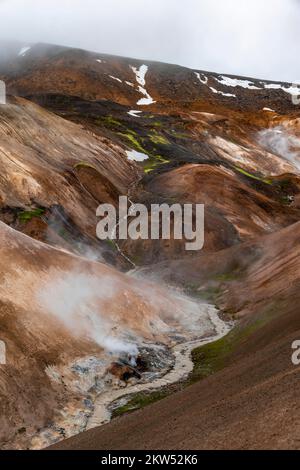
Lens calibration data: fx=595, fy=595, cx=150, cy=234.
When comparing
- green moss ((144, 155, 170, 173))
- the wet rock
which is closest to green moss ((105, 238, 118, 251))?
green moss ((144, 155, 170, 173))

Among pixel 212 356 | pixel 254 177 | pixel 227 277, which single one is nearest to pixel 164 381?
pixel 212 356

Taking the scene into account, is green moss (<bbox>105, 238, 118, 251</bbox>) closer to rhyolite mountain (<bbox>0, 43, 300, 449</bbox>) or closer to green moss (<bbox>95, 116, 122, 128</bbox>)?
rhyolite mountain (<bbox>0, 43, 300, 449</bbox>)

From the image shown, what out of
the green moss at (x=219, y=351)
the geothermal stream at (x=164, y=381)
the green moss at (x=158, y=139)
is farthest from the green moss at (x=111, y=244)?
the green moss at (x=158, y=139)

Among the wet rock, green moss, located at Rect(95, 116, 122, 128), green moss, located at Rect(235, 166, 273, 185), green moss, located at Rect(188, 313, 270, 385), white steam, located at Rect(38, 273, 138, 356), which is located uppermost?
green moss, located at Rect(95, 116, 122, 128)

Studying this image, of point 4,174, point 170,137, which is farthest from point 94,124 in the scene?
point 4,174

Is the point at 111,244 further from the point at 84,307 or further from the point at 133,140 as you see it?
the point at 133,140

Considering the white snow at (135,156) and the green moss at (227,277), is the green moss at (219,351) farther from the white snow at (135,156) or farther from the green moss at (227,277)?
the white snow at (135,156)

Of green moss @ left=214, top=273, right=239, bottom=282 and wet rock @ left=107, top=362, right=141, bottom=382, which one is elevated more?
green moss @ left=214, top=273, right=239, bottom=282
